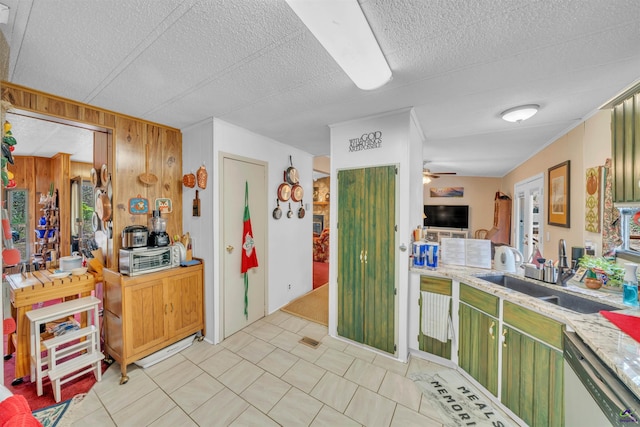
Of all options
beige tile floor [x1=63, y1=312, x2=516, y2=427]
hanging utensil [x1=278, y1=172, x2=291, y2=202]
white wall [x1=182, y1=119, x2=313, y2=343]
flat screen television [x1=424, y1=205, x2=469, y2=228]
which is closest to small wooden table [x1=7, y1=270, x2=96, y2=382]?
beige tile floor [x1=63, y1=312, x2=516, y2=427]

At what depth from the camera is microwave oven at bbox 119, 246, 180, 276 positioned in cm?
214

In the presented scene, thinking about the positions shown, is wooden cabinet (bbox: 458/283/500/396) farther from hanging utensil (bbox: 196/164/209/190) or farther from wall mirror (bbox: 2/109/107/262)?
wall mirror (bbox: 2/109/107/262)

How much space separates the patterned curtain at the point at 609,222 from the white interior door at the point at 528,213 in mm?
1616

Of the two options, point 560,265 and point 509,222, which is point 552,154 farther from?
point 509,222

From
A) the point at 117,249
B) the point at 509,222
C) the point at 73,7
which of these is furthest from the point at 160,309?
the point at 509,222

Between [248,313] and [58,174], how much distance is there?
4.19 m

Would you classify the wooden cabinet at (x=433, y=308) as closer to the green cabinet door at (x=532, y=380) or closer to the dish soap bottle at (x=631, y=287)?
the green cabinet door at (x=532, y=380)

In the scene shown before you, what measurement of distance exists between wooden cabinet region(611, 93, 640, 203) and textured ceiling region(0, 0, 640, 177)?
28cm

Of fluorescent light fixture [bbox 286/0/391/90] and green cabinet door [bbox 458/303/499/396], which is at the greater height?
fluorescent light fixture [bbox 286/0/391/90]

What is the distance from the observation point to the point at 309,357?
7.68 ft

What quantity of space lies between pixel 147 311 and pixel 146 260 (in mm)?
469

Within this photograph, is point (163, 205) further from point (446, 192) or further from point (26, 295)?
point (446, 192)

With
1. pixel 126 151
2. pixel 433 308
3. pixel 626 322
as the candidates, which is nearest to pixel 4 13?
pixel 126 151

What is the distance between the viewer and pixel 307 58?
1.50m
